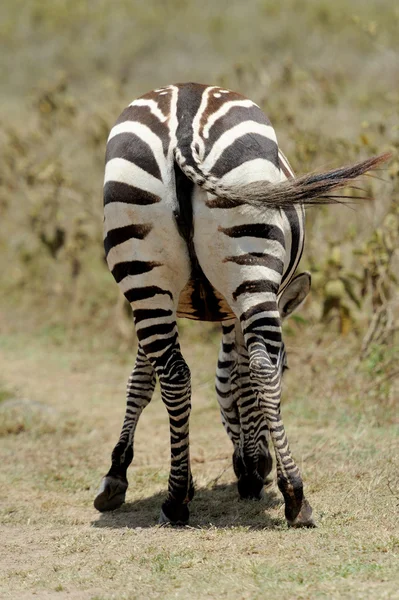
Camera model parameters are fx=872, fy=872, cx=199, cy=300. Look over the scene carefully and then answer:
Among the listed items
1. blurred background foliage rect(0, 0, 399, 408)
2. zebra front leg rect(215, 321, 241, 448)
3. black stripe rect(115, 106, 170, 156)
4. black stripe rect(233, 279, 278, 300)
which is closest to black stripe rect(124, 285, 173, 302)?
black stripe rect(233, 279, 278, 300)

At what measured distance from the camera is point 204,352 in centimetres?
929

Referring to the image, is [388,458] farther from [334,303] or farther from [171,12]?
[171,12]

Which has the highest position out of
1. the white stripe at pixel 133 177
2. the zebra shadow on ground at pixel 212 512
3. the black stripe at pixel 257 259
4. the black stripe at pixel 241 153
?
the black stripe at pixel 241 153

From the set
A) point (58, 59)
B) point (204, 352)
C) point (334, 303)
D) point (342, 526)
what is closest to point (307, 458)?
point (342, 526)

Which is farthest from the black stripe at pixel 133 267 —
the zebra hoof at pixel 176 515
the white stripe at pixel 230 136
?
the zebra hoof at pixel 176 515

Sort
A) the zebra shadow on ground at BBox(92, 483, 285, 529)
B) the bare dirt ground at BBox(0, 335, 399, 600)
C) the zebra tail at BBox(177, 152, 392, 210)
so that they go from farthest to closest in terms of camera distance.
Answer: the zebra shadow on ground at BBox(92, 483, 285, 529)
the zebra tail at BBox(177, 152, 392, 210)
the bare dirt ground at BBox(0, 335, 399, 600)

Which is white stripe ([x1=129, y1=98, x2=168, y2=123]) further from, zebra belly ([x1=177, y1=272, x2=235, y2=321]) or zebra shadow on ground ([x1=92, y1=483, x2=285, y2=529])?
zebra shadow on ground ([x1=92, y1=483, x2=285, y2=529])

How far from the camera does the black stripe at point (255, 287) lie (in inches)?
177

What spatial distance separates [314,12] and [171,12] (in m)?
6.02

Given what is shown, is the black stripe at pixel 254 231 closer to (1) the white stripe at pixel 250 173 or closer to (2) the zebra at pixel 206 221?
(2) the zebra at pixel 206 221

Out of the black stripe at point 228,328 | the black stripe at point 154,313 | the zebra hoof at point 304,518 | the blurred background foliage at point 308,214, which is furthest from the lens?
the blurred background foliage at point 308,214

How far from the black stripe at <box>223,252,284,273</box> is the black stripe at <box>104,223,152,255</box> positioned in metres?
0.45

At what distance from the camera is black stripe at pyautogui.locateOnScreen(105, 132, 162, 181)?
4.54 m

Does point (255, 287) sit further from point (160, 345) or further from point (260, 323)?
point (160, 345)
